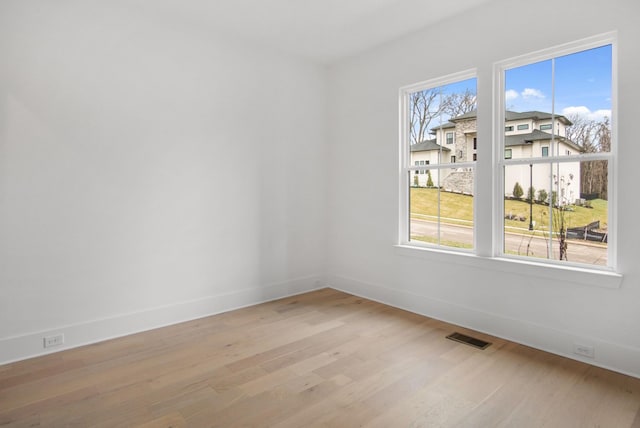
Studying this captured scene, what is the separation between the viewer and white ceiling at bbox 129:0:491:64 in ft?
10.8

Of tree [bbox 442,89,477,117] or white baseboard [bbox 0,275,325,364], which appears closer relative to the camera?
white baseboard [bbox 0,275,325,364]

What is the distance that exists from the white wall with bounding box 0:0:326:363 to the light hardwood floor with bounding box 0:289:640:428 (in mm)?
496

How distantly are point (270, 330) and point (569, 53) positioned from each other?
344cm

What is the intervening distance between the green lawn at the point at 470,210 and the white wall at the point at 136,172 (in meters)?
1.53

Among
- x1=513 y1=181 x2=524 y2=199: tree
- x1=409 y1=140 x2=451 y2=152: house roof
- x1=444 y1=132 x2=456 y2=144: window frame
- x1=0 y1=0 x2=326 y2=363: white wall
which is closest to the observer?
x1=0 y1=0 x2=326 y2=363: white wall

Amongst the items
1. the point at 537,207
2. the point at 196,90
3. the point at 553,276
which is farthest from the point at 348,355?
the point at 196,90

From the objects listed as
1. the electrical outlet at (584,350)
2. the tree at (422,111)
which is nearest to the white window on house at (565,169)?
the electrical outlet at (584,350)

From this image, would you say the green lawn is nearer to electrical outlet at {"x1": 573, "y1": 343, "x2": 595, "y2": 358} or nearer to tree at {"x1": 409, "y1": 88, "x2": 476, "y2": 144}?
tree at {"x1": 409, "y1": 88, "x2": 476, "y2": 144}

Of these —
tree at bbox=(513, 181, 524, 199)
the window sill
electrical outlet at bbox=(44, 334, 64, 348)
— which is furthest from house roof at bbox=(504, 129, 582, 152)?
electrical outlet at bbox=(44, 334, 64, 348)

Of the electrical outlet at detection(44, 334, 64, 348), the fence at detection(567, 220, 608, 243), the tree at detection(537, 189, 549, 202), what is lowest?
the electrical outlet at detection(44, 334, 64, 348)

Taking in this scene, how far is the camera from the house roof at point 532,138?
9.64ft

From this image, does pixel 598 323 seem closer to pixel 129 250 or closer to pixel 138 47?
pixel 129 250

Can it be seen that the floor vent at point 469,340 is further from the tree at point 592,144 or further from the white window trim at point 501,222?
the tree at point 592,144

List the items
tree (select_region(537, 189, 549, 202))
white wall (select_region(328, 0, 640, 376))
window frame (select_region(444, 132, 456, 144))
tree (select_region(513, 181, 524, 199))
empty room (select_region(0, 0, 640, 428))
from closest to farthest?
empty room (select_region(0, 0, 640, 428)) < white wall (select_region(328, 0, 640, 376)) < tree (select_region(537, 189, 549, 202)) < tree (select_region(513, 181, 524, 199)) < window frame (select_region(444, 132, 456, 144))
